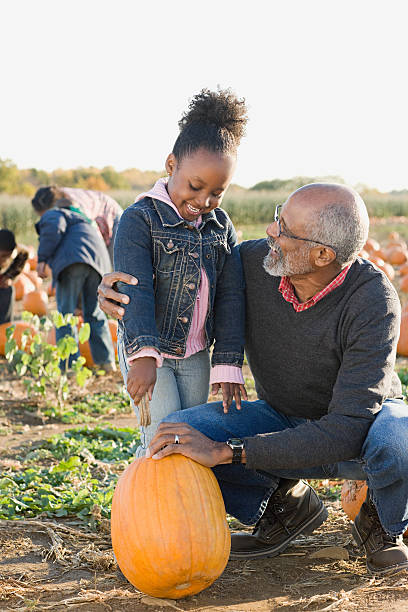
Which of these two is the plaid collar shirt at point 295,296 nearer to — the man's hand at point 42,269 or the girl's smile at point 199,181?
the girl's smile at point 199,181

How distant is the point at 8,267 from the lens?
7379 mm

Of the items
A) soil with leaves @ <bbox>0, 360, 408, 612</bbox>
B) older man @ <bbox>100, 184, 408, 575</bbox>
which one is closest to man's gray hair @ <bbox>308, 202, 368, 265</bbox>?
older man @ <bbox>100, 184, 408, 575</bbox>

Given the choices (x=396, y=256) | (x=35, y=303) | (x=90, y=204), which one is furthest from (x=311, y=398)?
(x=396, y=256)

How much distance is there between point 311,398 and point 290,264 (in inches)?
23.3

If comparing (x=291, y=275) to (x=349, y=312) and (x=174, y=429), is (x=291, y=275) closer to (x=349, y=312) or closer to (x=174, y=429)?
(x=349, y=312)

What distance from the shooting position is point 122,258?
9.99 feet

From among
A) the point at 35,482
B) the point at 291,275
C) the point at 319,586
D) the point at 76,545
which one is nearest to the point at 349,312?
the point at 291,275

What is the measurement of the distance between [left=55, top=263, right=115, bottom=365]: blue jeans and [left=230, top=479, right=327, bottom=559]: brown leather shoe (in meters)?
3.31

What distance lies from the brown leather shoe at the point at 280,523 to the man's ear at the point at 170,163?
4.80ft

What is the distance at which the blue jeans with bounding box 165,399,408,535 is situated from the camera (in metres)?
2.78

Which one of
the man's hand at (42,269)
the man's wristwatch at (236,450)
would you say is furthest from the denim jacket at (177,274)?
the man's hand at (42,269)

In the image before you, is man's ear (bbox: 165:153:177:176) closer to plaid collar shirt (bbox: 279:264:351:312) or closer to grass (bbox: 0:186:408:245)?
plaid collar shirt (bbox: 279:264:351:312)

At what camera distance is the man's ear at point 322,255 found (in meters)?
2.91

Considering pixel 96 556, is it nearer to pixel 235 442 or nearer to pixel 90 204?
pixel 235 442
